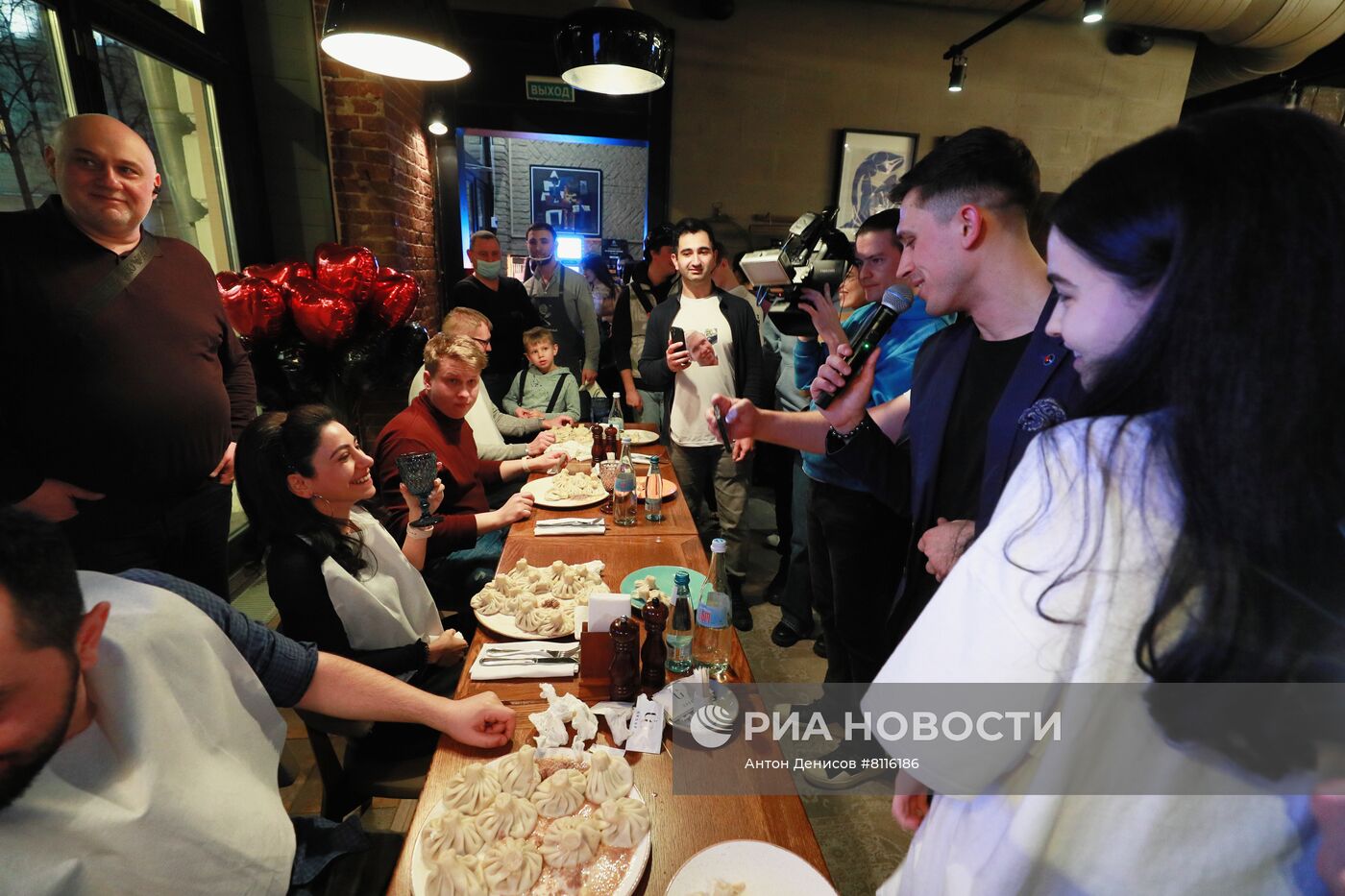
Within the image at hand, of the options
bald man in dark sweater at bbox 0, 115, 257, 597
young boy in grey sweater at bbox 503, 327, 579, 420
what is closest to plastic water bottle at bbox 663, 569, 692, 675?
bald man in dark sweater at bbox 0, 115, 257, 597

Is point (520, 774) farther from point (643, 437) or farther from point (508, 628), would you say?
point (643, 437)

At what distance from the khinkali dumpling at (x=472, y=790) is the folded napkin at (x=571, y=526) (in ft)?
3.24

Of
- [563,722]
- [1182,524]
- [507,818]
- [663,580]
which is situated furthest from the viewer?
[663,580]

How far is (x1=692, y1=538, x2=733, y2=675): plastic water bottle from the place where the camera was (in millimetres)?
1233

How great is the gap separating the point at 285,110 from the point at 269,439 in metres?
3.13

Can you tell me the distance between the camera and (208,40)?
9.99 feet

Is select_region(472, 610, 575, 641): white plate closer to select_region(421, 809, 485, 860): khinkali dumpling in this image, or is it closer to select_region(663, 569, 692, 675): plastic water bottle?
select_region(663, 569, 692, 675): plastic water bottle

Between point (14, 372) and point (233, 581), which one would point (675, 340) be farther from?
point (233, 581)

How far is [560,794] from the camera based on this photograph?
37.6 inches

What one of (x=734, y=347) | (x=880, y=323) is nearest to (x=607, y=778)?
(x=880, y=323)

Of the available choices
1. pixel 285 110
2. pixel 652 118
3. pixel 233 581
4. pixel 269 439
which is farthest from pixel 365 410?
pixel 652 118

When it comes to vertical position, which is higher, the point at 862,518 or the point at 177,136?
the point at 177,136

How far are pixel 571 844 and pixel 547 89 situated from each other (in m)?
5.53

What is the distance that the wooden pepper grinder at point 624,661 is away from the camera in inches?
46.7
